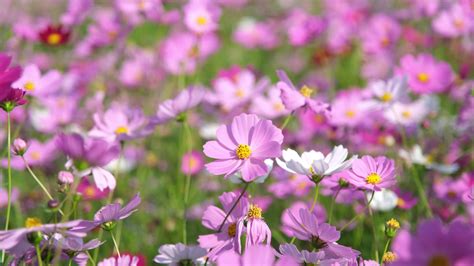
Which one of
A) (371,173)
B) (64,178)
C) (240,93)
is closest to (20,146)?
(64,178)

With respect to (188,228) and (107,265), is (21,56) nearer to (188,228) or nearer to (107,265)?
(188,228)

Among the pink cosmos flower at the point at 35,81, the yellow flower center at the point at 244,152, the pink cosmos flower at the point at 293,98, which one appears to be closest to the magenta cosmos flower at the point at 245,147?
the yellow flower center at the point at 244,152

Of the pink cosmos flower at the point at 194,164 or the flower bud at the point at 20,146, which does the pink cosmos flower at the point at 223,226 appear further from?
the pink cosmos flower at the point at 194,164

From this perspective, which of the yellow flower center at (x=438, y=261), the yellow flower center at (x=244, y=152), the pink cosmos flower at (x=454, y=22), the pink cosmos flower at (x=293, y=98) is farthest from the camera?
the pink cosmos flower at (x=454, y=22)

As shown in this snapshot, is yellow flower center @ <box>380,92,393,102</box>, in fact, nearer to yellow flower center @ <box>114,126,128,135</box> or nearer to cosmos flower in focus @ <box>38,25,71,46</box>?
yellow flower center @ <box>114,126,128,135</box>

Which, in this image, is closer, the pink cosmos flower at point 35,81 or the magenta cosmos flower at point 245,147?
the magenta cosmos flower at point 245,147

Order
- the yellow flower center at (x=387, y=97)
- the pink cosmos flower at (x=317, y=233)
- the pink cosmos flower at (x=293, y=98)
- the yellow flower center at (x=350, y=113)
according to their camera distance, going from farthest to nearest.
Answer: the yellow flower center at (x=350, y=113)
the yellow flower center at (x=387, y=97)
the pink cosmos flower at (x=293, y=98)
the pink cosmos flower at (x=317, y=233)

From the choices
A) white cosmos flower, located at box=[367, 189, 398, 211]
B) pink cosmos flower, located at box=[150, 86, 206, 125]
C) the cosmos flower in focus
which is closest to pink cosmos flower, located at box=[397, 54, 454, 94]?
white cosmos flower, located at box=[367, 189, 398, 211]

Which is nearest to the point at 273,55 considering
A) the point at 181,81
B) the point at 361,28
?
the point at 361,28
